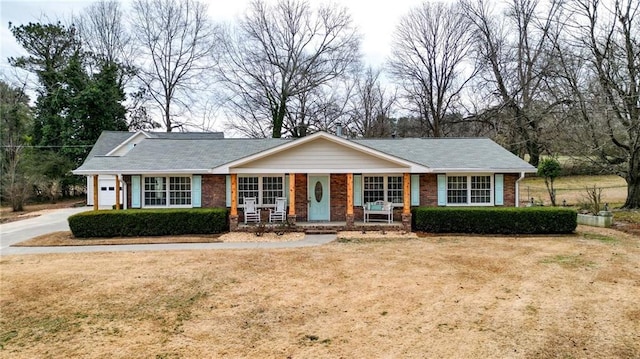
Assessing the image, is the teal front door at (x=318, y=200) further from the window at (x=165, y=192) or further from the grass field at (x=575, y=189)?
the grass field at (x=575, y=189)

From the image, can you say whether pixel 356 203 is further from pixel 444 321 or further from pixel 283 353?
pixel 283 353

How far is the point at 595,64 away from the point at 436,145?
8.24 meters

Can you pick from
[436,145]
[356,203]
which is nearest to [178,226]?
[356,203]

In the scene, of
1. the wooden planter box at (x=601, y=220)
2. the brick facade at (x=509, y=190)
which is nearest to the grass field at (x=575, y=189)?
the wooden planter box at (x=601, y=220)

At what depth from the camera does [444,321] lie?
6.03 meters

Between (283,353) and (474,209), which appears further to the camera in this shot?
(474,209)

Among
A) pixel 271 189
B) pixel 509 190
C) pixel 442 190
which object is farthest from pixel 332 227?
pixel 509 190

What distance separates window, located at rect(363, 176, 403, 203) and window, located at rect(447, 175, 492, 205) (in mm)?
2107

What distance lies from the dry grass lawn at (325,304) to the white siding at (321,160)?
4.54 meters

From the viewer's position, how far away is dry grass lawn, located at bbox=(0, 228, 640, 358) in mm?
5246

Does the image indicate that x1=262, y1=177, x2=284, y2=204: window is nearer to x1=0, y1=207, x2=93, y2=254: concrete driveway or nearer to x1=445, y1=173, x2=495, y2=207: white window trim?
x1=445, y1=173, x2=495, y2=207: white window trim

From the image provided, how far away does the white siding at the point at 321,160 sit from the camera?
14.8 metres

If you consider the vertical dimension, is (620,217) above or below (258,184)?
below

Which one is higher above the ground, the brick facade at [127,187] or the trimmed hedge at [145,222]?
the brick facade at [127,187]
